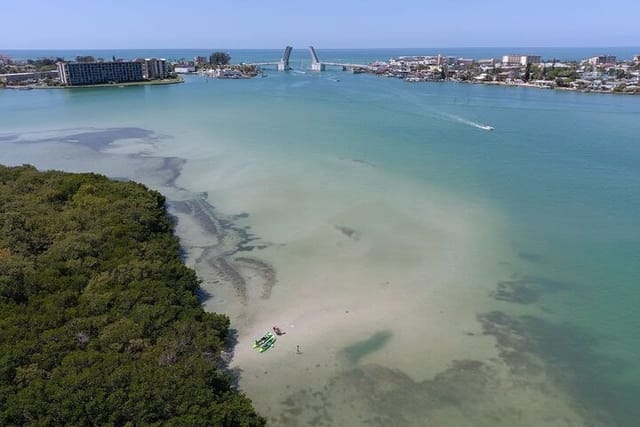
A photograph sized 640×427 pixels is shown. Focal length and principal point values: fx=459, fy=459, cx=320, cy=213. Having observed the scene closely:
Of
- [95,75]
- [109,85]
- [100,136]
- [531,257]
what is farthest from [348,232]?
[95,75]

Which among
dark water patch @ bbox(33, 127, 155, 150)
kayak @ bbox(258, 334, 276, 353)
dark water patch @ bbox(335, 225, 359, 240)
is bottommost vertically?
kayak @ bbox(258, 334, 276, 353)

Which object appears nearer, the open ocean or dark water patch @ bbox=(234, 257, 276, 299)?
the open ocean

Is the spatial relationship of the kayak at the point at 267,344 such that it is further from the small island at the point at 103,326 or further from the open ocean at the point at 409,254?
the small island at the point at 103,326

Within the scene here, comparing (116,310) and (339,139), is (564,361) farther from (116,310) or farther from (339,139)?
(339,139)

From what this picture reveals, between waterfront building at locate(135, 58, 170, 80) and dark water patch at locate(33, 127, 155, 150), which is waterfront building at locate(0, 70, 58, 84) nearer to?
waterfront building at locate(135, 58, 170, 80)

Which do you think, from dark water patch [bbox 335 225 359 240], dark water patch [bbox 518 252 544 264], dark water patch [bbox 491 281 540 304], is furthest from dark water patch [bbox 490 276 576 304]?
dark water patch [bbox 335 225 359 240]

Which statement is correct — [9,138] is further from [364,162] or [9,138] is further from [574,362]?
[574,362]
